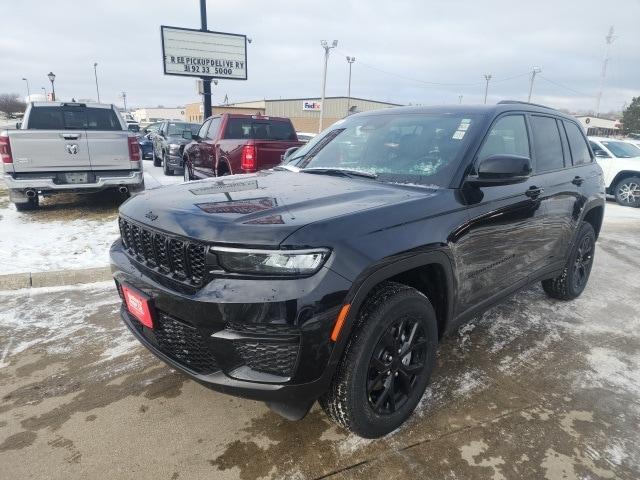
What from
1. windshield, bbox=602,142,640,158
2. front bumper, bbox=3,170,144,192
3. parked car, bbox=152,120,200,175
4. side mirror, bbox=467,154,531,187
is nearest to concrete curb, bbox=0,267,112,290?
front bumper, bbox=3,170,144,192

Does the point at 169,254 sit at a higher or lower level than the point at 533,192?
lower

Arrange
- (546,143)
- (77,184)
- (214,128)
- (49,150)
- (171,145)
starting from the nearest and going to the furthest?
(546,143), (49,150), (77,184), (214,128), (171,145)

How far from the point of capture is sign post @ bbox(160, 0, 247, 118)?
48.2 ft

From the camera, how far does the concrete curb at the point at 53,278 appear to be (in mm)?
4461

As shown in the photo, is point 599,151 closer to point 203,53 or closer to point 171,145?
point 171,145

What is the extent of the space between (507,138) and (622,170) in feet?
35.0

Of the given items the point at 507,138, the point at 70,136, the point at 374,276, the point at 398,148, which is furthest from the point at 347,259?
the point at 70,136

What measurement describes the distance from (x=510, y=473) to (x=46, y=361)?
311 cm

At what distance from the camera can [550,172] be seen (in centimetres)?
366

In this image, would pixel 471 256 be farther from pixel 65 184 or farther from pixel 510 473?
pixel 65 184

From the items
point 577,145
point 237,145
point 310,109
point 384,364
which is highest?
point 310,109

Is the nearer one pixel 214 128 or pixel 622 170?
pixel 214 128

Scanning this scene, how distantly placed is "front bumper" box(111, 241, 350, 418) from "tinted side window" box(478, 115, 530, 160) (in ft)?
5.43

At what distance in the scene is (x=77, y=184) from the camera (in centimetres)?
701
